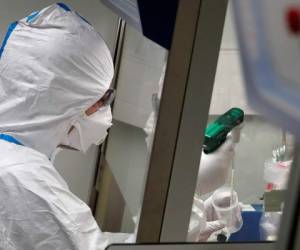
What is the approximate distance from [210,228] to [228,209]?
3.6 inches

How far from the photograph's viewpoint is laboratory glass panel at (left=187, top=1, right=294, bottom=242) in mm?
1056

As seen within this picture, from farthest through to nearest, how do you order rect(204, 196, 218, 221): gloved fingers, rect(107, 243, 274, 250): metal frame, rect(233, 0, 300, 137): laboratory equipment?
rect(204, 196, 218, 221): gloved fingers → rect(107, 243, 274, 250): metal frame → rect(233, 0, 300, 137): laboratory equipment

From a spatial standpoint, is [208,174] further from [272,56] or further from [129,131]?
[129,131]

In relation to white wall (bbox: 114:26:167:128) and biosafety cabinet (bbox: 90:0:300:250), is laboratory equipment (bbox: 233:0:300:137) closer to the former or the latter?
biosafety cabinet (bbox: 90:0:300:250)

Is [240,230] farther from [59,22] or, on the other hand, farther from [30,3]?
[30,3]

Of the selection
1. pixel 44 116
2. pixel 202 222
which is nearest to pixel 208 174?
pixel 202 222

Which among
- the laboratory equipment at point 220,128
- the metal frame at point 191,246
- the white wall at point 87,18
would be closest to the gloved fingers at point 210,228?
the laboratory equipment at point 220,128

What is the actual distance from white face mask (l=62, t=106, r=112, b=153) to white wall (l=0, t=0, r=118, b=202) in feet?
2.49

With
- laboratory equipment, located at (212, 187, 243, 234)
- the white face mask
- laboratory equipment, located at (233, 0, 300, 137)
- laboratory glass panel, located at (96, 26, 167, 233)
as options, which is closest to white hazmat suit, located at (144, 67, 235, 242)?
laboratory equipment, located at (212, 187, 243, 234)

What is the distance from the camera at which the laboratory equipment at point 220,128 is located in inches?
41.6

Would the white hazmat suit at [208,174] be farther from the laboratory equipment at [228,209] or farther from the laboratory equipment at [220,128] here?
the laboratory equipment at [228,209]

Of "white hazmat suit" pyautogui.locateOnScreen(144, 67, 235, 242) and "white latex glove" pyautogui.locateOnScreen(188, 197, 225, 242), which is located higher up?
"white hazmat suit" pyautogui.locateOnScreen(144, 67, 235, 242)

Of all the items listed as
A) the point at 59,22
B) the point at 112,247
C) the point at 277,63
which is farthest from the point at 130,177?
the point at 277,63

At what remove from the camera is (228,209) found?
1279 mm
